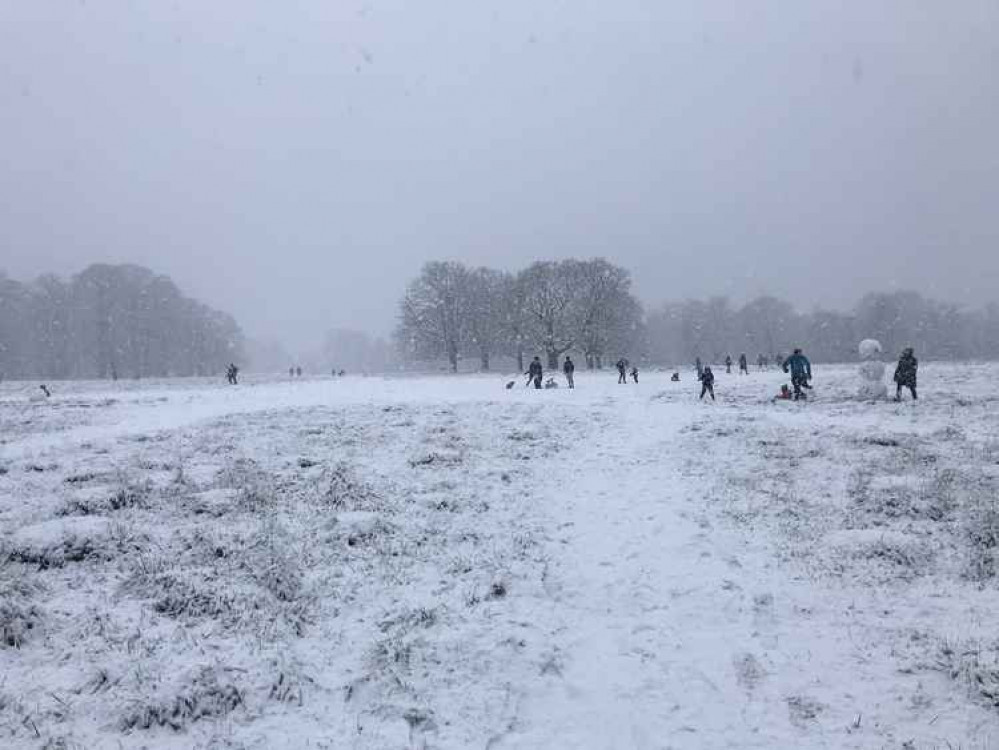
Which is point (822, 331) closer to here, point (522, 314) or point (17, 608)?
point (522, 314)

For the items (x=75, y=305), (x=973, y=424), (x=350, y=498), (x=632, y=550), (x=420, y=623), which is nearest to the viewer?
(x=420, y=623)

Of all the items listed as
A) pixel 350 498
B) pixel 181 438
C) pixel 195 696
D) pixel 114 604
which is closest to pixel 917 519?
pixel 350 498

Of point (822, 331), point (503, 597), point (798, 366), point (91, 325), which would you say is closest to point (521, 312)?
point (798, 366)

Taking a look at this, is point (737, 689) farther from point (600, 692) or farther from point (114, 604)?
point (114, 604)

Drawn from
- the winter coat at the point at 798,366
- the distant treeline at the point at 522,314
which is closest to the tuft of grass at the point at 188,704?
the winter coat at the point at 798,366

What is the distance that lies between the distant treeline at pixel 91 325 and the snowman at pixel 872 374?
263 ft

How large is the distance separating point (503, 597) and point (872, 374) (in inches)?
1001

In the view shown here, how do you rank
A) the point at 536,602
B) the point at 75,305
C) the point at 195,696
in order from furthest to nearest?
the point at 75,305, the point at 536,602, the point at 195,696

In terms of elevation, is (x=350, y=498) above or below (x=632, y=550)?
above

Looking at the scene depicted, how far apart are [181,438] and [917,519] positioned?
2188 cm

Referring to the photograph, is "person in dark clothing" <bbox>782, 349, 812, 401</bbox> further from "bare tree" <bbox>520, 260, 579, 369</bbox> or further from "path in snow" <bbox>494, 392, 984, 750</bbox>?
"bare tree" <bbox>520, 260, 579, 369</bbox>

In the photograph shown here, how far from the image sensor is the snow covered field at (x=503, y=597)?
675 centimetres

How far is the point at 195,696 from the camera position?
6.97 metres

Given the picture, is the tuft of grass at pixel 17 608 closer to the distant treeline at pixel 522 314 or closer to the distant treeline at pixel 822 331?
the distant treeline at pixel 522 314
